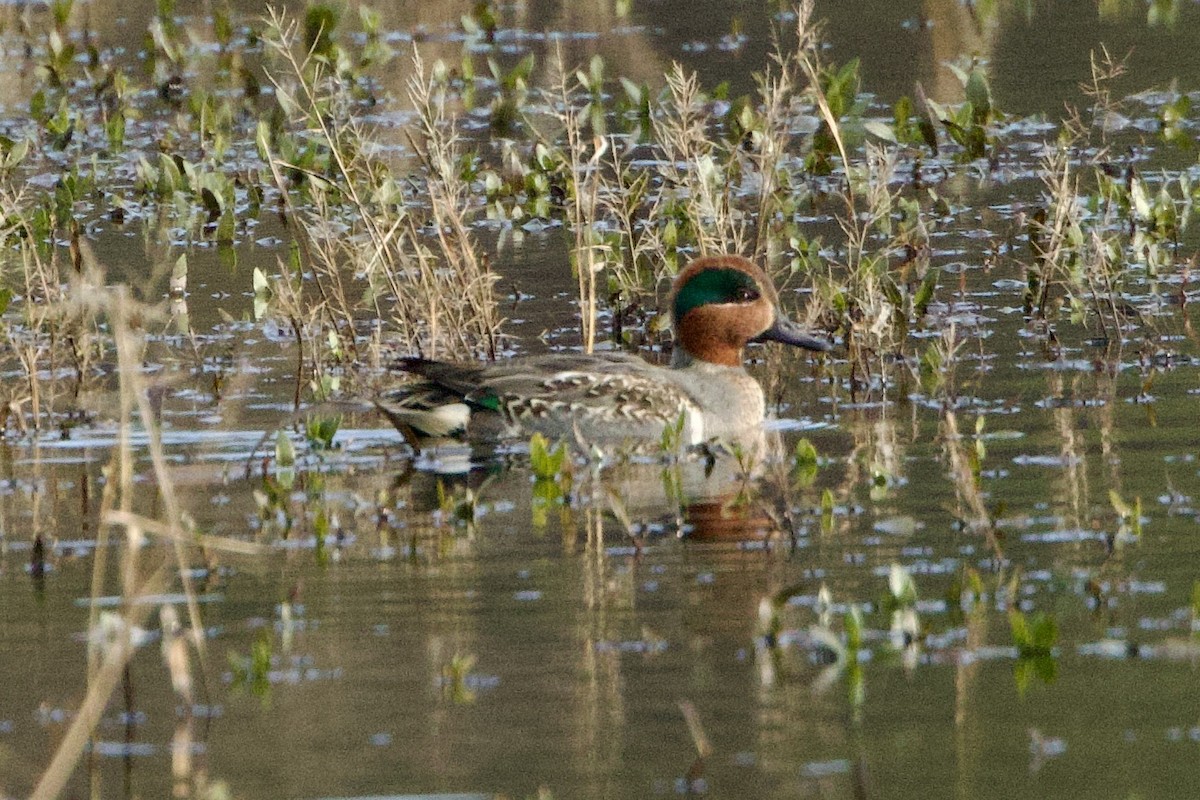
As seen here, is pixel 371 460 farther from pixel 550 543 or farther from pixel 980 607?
pixel 980 607

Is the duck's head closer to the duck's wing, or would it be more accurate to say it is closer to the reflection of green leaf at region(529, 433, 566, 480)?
the duck's wing

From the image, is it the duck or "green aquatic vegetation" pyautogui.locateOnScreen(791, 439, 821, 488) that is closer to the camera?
"green aquatic vegetation" pyautogui.locateOnScreen(791, 439, 821, 488)

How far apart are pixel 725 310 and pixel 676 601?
3911 millimetres

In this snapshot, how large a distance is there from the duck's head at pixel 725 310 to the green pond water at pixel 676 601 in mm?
391

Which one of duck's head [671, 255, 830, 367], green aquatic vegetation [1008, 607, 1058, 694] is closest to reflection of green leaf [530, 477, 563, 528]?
duck's head [671, 255, 830, 367]

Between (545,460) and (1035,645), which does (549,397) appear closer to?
(545,460)

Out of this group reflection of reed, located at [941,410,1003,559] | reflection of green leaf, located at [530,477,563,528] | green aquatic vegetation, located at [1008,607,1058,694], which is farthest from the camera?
reflection of green leaf, located at [530,477,563,528]

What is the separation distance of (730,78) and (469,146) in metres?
3.28

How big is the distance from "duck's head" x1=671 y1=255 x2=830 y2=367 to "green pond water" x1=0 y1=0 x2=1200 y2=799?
391 mm

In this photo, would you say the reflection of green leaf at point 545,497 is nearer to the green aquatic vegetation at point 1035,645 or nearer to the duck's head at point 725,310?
the duck's head at point 725,310

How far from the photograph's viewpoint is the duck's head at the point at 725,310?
Answer: 1120 centimetres

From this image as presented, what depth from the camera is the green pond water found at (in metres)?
5.93

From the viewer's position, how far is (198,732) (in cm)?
626

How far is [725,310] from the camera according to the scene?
36.8 ft
